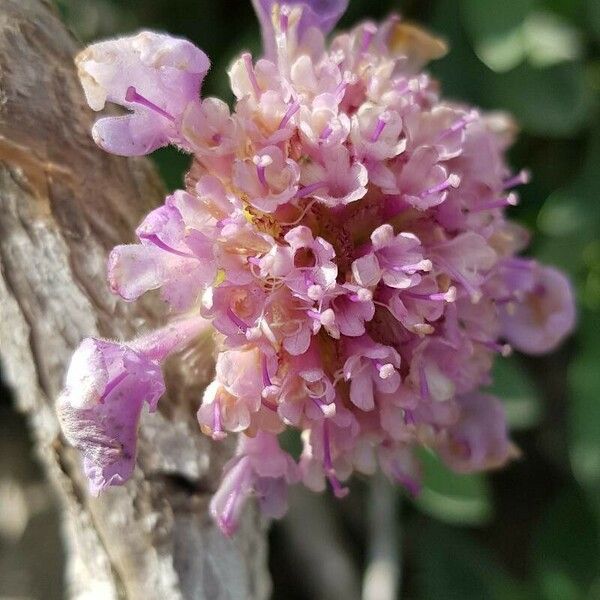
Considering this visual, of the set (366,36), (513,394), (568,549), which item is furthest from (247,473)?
(568,549)

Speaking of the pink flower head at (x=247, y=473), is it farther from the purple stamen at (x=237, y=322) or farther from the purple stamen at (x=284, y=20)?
the purple stamen at (x=284, y=20)

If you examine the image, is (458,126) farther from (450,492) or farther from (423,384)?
(450,492)

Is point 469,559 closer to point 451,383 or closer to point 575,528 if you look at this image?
point 575,528

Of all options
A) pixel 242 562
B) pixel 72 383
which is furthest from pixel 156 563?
pixel 72 383

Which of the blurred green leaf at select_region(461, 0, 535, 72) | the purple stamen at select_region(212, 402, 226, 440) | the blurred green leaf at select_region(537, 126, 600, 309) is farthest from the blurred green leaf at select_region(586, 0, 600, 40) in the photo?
the purple stamen at select_region(212, 402, 226, 440)

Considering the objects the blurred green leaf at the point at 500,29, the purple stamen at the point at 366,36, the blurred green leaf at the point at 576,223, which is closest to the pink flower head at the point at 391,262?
the purple stamen at the point at 366,36

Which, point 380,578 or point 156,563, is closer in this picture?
point 156,563
